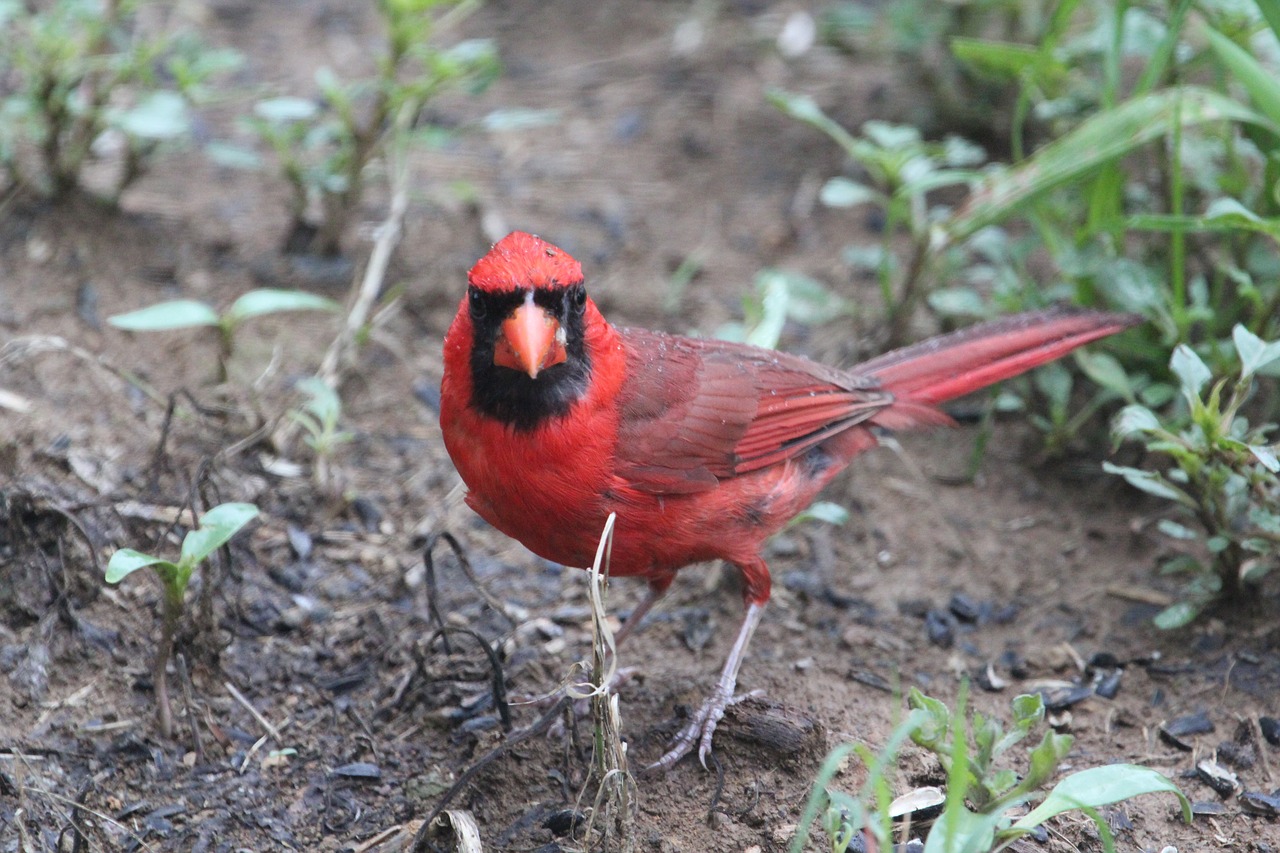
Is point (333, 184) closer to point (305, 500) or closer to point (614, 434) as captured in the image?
point (305, 500)

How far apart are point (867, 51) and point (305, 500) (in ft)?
11.5

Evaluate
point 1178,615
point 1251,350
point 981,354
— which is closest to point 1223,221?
point 1251,350

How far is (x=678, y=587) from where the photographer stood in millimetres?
4074

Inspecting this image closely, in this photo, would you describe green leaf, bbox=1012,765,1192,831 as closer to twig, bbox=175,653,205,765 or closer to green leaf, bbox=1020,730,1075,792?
green leaf, bbox=1020,730,1075,792

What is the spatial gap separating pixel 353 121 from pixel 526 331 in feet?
7.43

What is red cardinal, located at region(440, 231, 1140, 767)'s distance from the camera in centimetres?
303

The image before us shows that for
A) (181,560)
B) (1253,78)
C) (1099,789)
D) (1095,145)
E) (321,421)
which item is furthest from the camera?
(321,421)

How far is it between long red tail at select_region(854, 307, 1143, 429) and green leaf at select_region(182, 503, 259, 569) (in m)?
1.90

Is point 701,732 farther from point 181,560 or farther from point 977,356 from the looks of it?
point 977,356

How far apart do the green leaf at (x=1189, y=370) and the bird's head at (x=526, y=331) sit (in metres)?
1.44

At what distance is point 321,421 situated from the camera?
4.10m

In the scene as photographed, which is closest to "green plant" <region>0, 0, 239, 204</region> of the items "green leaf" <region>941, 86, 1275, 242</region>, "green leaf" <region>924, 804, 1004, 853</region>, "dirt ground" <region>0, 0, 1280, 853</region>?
"dirt ground" <region>0, 0, 1280, 853</region>

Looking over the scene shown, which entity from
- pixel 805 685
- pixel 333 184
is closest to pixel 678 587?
pixel 805 685

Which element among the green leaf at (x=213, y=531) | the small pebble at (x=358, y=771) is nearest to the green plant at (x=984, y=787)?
the small pebble at (x=358, y=771)
